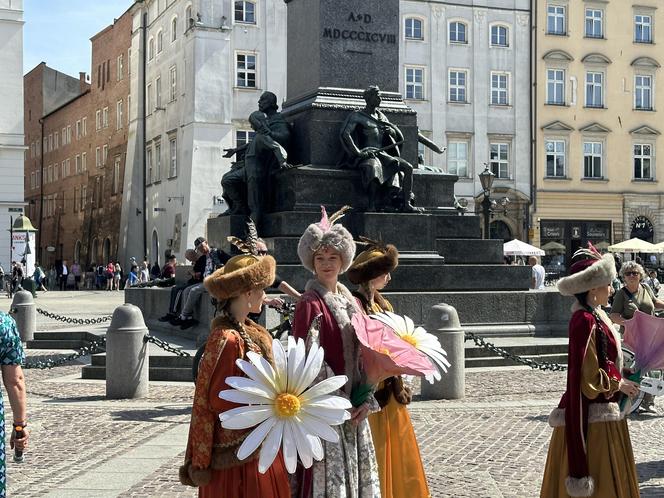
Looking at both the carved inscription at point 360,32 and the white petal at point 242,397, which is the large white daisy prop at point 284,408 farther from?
Result: the carved inscription at point 360,32

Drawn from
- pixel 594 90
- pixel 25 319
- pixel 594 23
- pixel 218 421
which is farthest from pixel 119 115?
pixel 218 421

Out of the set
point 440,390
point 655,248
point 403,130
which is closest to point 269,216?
point 403,130

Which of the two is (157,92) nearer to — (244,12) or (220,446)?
(244,12)

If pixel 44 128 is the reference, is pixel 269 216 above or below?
below

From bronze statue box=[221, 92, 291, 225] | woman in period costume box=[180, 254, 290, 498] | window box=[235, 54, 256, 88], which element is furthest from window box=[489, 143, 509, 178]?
woman in period costume box=[180, 254, 290, 498]

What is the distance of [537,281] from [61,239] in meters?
49.7

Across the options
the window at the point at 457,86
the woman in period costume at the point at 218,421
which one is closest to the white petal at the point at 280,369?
the woman in period costume at the point at 218,421

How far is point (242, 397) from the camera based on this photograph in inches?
159

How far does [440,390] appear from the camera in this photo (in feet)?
34.0

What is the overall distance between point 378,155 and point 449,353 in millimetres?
4940

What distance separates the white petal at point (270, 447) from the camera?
13.0 feet

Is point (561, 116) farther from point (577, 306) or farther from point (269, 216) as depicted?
point (577, 306)

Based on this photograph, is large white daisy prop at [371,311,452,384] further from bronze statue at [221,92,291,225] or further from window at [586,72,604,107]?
window at [586,72,604,107]

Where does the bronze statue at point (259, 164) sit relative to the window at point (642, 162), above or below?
below
